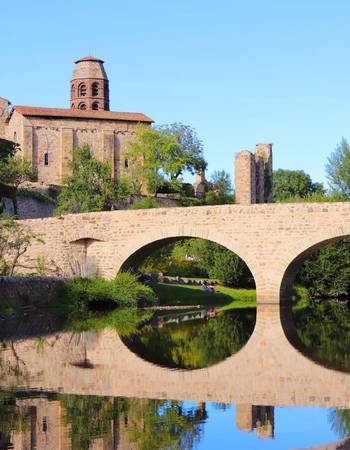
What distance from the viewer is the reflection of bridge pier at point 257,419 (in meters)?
9.04

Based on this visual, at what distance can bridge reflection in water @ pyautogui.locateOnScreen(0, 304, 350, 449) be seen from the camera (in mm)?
9945

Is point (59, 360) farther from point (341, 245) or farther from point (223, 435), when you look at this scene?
point (341, 245)

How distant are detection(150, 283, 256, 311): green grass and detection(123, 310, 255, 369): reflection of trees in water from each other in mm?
7763

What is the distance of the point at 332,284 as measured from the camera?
116ft

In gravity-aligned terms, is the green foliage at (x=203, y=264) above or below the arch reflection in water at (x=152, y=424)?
above

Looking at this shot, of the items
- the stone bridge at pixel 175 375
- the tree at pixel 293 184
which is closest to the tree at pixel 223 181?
the tree at pixel 293 184

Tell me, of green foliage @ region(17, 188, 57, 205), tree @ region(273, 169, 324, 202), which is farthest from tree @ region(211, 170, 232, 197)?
green foliage @ region(17, 188, 57, 205)

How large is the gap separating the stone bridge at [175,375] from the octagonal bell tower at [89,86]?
65.7m

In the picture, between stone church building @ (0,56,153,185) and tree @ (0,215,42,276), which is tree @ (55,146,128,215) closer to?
stone church building @ (0,56,153,185)

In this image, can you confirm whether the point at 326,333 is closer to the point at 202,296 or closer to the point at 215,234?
the point at 215,234

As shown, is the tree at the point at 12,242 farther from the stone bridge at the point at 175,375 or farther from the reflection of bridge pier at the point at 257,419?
the reflection of bridge pier at the point at 257,419

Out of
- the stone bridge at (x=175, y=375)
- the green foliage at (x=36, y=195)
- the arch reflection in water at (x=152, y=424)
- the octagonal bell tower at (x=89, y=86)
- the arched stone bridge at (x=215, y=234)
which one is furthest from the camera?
the octagonal bell tower at (x=89, y=86)

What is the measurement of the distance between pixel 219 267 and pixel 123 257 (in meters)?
6.59

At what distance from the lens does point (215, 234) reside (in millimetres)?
27391
